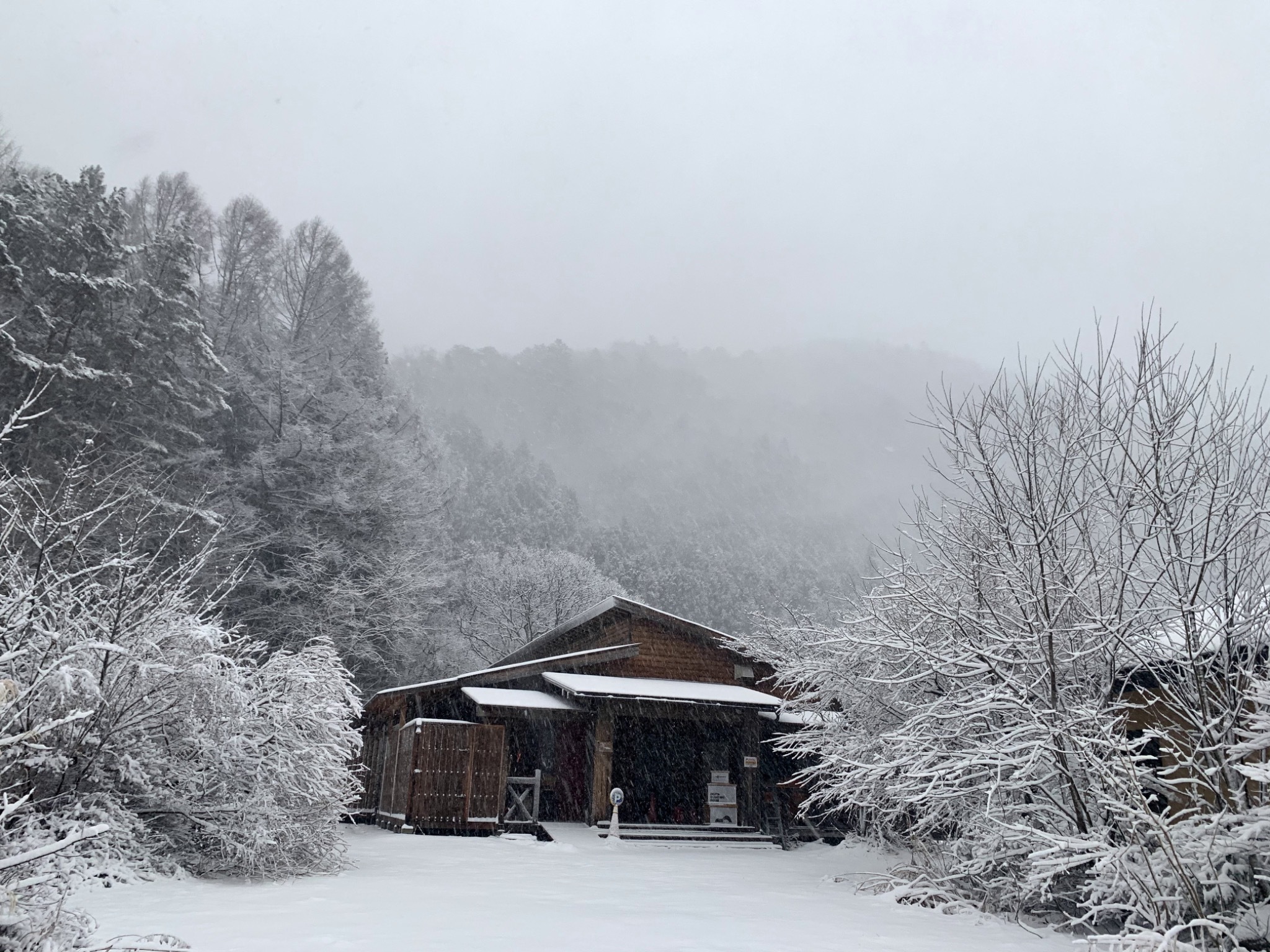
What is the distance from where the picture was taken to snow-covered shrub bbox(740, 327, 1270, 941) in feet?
21.0

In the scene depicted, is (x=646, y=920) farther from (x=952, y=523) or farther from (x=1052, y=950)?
(x=952, y=523)

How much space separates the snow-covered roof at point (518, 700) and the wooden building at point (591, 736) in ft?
0.14

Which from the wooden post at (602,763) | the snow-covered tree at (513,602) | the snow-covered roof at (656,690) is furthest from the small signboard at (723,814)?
the snow-covered tree at (513,602)

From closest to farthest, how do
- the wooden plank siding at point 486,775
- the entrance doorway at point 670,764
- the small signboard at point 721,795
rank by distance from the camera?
the wooden plank siding at point 486,775
the small signboard at point 721,795
the entrance doorway at point 670,764

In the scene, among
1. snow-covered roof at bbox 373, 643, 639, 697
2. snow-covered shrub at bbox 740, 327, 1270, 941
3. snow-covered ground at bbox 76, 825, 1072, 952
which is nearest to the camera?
snow-covered ground at bbox 76, 825, 1072, 952

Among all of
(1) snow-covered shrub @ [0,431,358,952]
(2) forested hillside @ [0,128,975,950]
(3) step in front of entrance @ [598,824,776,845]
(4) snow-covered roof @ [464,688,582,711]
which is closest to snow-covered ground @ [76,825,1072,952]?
(1) snow-covered shrub @ [0,431,358,952]

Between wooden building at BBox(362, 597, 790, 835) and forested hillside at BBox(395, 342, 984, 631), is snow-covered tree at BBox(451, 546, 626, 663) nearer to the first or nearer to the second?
forested hillside at BBox(395, 342, 984, 631)

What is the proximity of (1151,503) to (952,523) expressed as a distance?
3043 millimetres

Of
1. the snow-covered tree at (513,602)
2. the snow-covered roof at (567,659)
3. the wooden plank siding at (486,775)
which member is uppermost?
the snow-covered tree at (513,602)

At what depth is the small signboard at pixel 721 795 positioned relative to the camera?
1933 centimetres

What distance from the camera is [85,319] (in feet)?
66.7

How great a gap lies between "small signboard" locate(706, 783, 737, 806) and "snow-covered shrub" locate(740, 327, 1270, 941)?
31.2 feet

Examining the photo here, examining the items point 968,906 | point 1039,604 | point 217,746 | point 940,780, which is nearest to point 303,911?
point 217,746

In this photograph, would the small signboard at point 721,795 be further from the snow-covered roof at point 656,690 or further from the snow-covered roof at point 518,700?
the snow-covered roof at point 518,700
